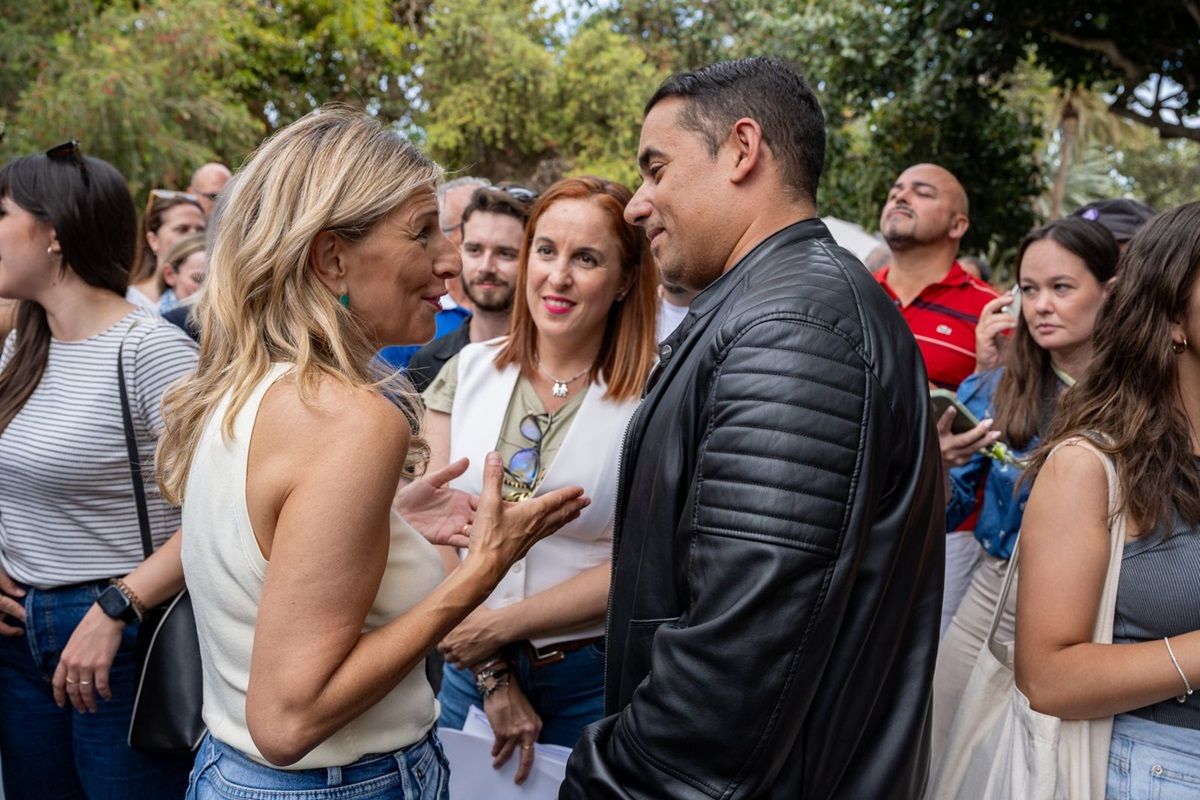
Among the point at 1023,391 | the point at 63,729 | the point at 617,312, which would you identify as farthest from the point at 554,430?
the point at 1023,391

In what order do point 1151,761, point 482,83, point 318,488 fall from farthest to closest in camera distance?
point 482,83 → point 1151,761 → point 318,488

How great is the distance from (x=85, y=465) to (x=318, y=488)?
1.38m

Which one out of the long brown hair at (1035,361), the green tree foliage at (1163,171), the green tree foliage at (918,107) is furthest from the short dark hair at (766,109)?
the green tree foliage at (1163,171)

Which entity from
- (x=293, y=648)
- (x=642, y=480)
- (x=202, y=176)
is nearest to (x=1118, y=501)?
(x=642, y=480)

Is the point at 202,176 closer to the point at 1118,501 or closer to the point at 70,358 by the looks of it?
the point at 70,358

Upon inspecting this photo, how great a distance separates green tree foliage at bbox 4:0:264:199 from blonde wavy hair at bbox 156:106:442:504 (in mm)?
11021

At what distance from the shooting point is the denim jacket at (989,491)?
324cm

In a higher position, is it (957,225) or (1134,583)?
(957,225)

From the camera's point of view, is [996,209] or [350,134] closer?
[350,134]

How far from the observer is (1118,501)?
1.93 m

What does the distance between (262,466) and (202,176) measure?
5105mm

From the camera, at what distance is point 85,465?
100 inches

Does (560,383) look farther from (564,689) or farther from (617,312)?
(564,689)

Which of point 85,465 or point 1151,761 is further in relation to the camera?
point 85,465
